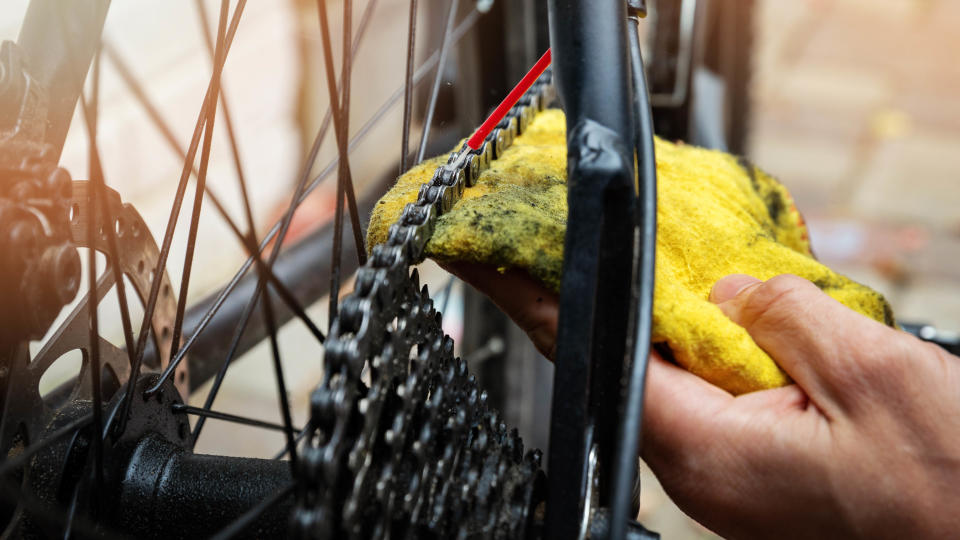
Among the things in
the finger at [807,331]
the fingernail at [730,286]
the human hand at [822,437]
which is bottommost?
the human hand at [822,437]

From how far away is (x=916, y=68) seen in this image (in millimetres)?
3105

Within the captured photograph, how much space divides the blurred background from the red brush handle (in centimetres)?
49

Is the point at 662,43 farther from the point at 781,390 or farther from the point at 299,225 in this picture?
the point at 299,225

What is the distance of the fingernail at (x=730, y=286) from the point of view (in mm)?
473

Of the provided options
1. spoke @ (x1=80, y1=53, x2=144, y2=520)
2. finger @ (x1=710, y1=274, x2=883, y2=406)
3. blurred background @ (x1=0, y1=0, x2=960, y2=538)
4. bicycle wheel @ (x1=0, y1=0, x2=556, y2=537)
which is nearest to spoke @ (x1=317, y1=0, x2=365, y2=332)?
bicycle wheel @ (x1=0, y1=0, x2=556, y2=537)

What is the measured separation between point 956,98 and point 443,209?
304 cm

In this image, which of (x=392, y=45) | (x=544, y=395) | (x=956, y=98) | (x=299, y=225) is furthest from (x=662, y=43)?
(x=956, y=98)

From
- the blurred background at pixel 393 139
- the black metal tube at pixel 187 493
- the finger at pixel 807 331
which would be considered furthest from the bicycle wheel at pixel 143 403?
the blurred background at pixel 393 139

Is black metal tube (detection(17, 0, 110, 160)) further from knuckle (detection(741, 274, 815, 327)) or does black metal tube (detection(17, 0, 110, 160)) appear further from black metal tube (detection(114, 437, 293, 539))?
knuckle (detection(741, 274, 815, 327))

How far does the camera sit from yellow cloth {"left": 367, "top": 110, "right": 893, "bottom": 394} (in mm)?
401

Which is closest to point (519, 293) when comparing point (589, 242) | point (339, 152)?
point (589, 242)

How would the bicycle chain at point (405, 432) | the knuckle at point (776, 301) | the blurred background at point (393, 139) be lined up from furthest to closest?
1. the blurred background at point (393, 139)
2. the knuckle at point (776, 301)
3. the bicycle chain at point (405, 432)

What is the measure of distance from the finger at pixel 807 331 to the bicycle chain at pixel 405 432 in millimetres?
131

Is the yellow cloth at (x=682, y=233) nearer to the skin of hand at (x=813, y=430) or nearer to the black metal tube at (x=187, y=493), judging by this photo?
the skin of hand at (x=813, y=430)
